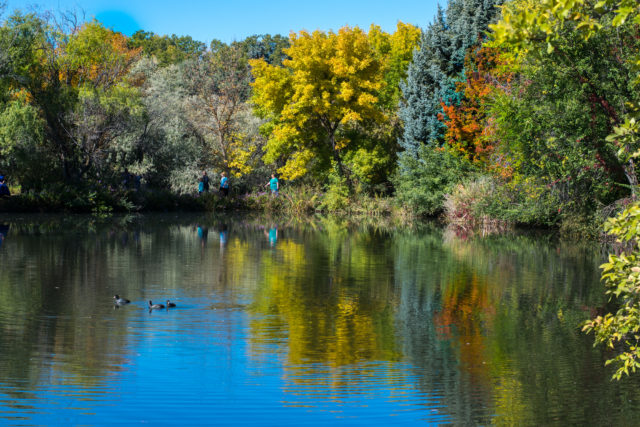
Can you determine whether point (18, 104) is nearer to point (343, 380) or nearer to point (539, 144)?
point (539, 144)

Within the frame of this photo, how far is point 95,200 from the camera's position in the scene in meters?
37.2

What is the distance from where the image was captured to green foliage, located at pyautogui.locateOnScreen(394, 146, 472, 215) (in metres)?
37.6

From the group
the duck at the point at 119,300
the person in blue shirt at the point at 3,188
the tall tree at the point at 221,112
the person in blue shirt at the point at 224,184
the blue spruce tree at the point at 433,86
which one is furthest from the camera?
the tall tree at the point at 221,112

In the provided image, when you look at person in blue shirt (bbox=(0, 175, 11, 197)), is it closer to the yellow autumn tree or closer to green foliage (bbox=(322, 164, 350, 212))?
the yellow autumn tree

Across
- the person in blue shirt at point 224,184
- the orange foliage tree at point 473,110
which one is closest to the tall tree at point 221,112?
the person in blue shirt at point 224,184

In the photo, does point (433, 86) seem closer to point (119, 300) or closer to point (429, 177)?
point (429, 177)

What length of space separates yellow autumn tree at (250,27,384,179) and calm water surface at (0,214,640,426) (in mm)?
21241

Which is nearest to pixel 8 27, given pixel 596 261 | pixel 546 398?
pixel 596 261

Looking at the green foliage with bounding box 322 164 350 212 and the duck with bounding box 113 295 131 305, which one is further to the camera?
the green foliage with bounding box 322 164 350 212

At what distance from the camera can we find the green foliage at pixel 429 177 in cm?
3762

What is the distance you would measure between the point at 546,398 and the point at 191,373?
13.5 feet

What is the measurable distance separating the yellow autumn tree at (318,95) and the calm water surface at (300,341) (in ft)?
69.7

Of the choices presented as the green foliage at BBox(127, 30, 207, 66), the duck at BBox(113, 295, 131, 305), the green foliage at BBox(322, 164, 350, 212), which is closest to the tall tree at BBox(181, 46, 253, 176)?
the green foliage at BBox(322, 164, 350, 212)

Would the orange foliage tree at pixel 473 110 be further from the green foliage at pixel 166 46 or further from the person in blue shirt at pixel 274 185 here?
the green foliage at pixel 166 46
